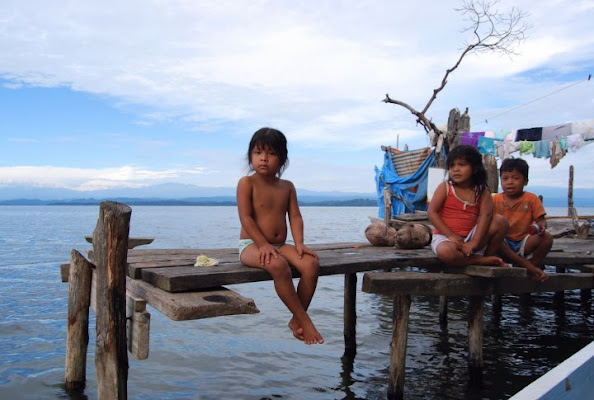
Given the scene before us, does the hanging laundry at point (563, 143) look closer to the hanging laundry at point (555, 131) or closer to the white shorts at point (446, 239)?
the hanging laundry at point (555, 131)

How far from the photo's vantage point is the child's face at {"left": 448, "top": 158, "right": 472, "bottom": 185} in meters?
5.33

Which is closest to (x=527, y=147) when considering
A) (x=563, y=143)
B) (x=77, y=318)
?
(x=563, y=143)

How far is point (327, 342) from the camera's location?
865cm

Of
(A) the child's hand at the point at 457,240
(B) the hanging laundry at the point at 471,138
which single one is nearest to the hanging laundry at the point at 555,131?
(B) the hanging laundry at the point at 471,138

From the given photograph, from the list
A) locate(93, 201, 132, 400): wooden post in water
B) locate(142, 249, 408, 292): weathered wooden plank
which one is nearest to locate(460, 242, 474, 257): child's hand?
locate(142, 249, 408, 292): weathered wooden plank

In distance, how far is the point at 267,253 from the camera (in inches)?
181

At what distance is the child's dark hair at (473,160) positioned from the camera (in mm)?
5336

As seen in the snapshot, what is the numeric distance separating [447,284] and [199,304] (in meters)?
2.63

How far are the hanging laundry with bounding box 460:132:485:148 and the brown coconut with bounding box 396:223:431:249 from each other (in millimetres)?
9914

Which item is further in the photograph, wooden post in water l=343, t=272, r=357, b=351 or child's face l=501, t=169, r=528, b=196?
wooden post in water l=343, t=272, r=357, b=351

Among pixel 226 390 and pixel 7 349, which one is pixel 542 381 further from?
pixel 7 349

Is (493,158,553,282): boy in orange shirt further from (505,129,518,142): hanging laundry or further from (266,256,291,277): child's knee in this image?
(505,129,518,142): hanging laundry

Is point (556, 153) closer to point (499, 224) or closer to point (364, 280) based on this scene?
point (499, 224)

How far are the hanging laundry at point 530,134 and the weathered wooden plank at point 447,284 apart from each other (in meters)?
11.8
